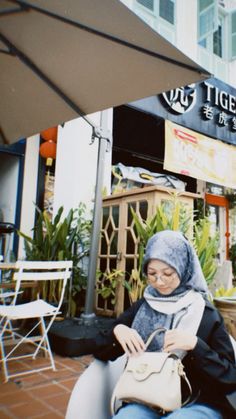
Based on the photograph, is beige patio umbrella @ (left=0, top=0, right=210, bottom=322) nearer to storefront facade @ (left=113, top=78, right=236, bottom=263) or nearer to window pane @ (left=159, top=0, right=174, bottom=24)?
storefront facade @ (left=113, top=78, right=236, bottom=263)

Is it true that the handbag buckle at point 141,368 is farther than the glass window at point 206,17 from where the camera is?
No

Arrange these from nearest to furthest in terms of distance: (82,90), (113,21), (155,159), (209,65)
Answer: (113,21)
(82,90)
(155,159)
(209,65)

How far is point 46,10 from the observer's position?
1861 millimetres

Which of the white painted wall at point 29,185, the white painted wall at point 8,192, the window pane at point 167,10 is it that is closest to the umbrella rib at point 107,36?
the white painted wall at point 29,185

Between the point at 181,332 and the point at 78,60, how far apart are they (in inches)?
69.7

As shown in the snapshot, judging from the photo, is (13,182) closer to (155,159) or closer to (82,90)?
(155,159)

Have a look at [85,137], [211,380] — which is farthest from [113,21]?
[85,137]

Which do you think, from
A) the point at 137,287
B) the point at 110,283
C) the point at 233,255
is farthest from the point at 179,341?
the point at 233,255

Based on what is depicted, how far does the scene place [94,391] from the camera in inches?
51.2

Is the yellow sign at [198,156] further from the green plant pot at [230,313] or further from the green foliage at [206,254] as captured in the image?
the green plant pot at [230,313]

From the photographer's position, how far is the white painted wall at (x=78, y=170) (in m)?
4.73

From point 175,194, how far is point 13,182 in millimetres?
4590

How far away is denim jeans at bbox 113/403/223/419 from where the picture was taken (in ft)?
3.94

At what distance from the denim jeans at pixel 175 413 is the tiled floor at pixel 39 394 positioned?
1091mm
